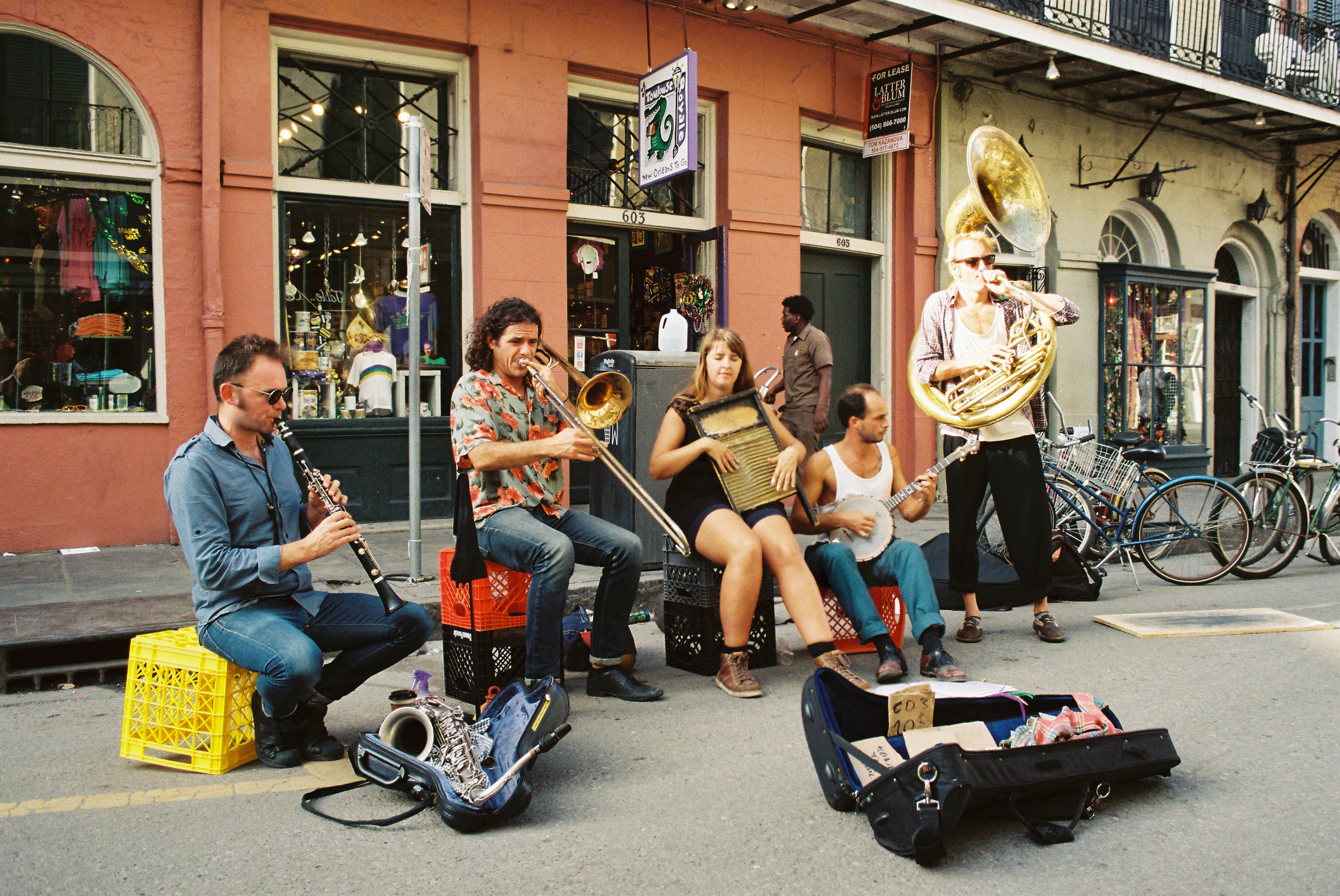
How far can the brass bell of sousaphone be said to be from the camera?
16.6 feet

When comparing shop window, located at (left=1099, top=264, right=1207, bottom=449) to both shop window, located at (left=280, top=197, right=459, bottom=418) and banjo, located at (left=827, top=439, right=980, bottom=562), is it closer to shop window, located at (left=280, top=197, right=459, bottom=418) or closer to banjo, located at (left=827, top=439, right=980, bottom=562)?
shop window, located at (left=280, top=197, right=459, bottom=418)

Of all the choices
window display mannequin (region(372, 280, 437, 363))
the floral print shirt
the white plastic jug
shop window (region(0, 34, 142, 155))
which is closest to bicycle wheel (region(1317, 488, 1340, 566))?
the white plastic jug

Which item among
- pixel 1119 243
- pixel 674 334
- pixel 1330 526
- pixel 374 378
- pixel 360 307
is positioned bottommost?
pixel 1330 526

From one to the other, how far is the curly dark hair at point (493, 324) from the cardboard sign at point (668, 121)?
428 centimetres

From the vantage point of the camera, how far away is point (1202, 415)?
1379 centimetres

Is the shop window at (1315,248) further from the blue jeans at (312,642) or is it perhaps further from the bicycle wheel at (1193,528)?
the blue jeans at (312,642)

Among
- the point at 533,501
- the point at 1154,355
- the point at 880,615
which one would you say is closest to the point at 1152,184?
the point at 1154,355

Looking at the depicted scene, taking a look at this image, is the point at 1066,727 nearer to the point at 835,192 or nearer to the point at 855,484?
the point at 855,484

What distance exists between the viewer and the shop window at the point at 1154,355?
1279 centimetres

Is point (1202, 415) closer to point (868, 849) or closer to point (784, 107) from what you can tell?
point (784, 107)

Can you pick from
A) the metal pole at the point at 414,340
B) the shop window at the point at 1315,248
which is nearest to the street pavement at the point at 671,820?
the metal pole at the point at 414,340

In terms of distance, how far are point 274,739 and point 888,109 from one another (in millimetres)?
9089

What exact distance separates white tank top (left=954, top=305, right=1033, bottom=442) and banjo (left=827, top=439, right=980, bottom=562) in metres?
0.51

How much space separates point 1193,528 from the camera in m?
7.14
